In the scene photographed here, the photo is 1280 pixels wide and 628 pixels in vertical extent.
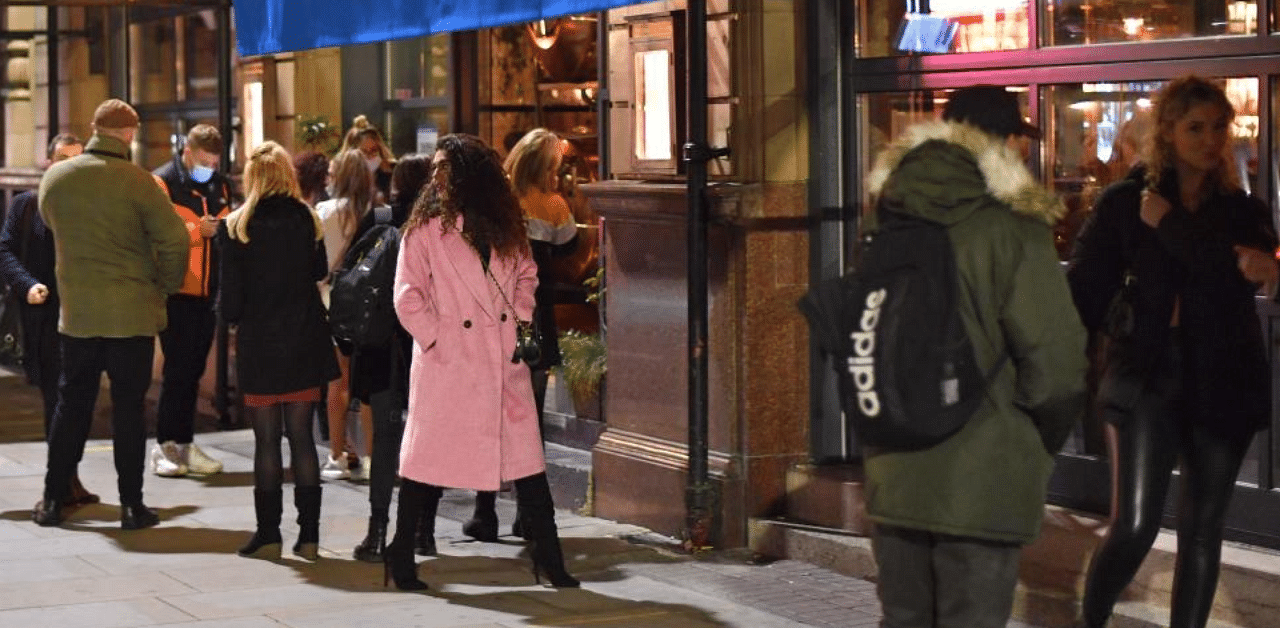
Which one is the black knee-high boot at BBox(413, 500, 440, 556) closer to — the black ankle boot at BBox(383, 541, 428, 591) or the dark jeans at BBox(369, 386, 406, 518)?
the dark jeans at BBox(369, 386, 406, 518)

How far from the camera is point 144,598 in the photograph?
27.3 feet

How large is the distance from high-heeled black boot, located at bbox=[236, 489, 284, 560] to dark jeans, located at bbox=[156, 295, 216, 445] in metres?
2.62

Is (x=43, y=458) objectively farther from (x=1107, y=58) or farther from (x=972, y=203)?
(x=972, y=203)

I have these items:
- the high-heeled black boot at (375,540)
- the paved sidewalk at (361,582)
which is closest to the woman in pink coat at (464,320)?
the paved sidewalk at (361,582)

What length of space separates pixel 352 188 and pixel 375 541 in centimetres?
245

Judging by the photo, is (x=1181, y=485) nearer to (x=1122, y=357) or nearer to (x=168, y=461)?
(x=1122, y=357)

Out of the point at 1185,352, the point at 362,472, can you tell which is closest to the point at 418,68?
the point at 362,472

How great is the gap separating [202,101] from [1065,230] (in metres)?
10.0

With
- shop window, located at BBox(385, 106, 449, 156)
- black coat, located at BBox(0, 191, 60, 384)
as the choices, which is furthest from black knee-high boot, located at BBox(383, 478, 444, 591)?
shop window, located at BBox(385, 106, 449, 156)

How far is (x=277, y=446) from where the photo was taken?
30.5 ft

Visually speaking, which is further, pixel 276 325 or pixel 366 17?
pixel 366 17

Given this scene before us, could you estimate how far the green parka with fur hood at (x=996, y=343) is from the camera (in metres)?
5.09

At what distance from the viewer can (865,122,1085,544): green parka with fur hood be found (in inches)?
200

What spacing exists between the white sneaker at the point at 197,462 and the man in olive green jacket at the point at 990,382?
23.6 feet
